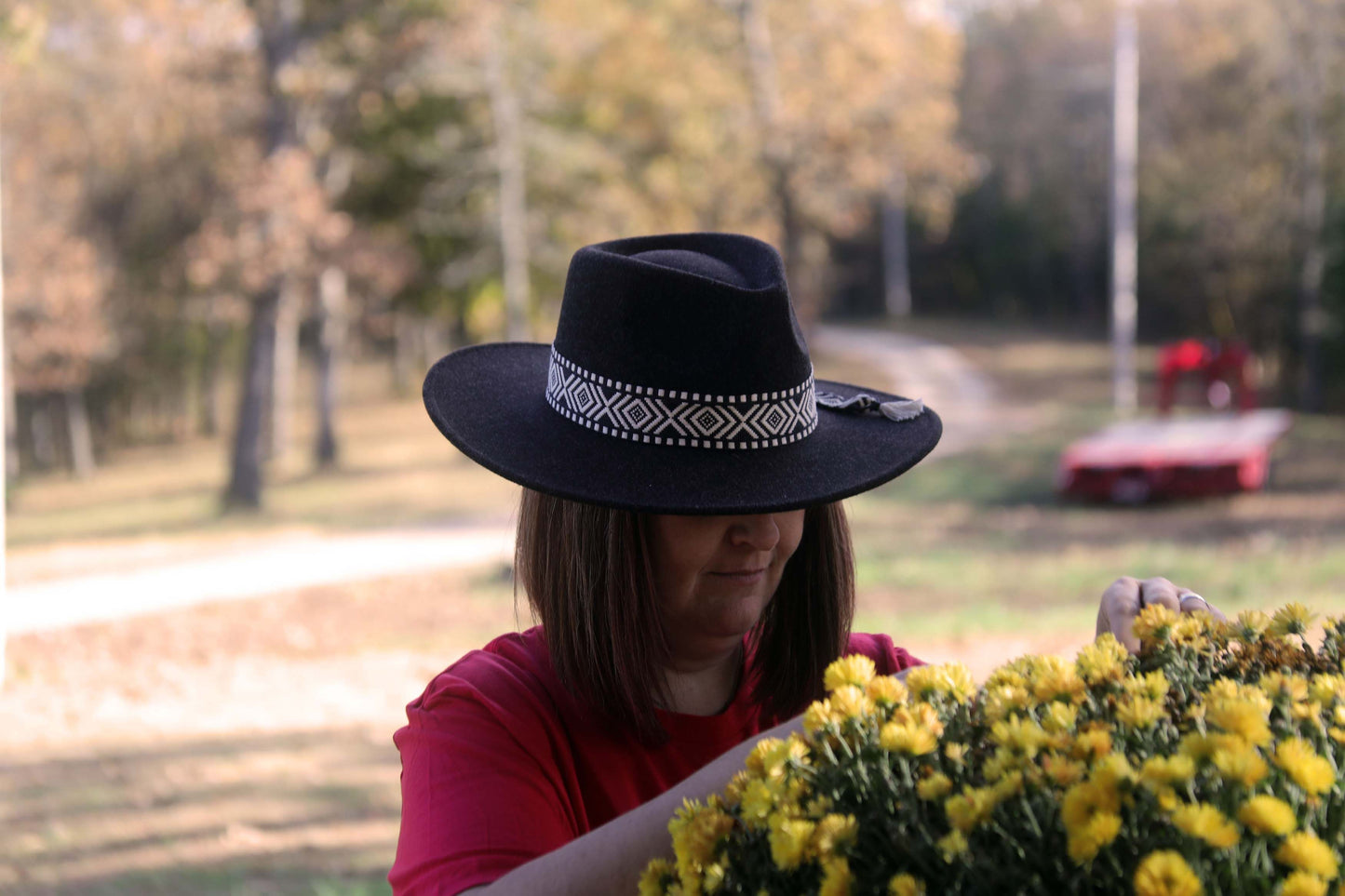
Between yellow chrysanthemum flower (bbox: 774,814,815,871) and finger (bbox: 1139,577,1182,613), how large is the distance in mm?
634

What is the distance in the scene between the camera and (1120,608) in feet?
5.13

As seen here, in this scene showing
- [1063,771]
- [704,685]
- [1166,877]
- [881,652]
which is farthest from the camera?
[881,652]

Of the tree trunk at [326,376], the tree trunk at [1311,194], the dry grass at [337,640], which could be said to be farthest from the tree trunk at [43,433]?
the tree trunk at [1311,194]

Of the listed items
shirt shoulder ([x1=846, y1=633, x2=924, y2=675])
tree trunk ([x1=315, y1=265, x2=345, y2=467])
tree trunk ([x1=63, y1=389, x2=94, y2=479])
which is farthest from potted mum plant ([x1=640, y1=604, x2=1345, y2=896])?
tree trunk ([x1=63, y1=389, x2=94, y2=479])

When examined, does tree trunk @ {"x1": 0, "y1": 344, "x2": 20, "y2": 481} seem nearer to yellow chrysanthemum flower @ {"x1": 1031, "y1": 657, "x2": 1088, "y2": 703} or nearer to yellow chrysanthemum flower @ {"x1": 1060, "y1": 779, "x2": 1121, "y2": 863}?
yellow chrysanthemum flower @ {"x1": 1031, "y1": 657, "x2": 1088, "y2": 703}

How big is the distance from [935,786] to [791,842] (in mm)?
125

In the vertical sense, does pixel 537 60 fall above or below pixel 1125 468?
above

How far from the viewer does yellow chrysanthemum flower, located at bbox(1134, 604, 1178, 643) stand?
4.49ft

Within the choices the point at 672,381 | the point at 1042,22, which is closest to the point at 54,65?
the point at 672,381

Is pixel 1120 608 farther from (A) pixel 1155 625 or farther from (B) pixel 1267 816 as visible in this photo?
(B) pixel 1267 816

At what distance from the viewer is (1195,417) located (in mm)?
19422

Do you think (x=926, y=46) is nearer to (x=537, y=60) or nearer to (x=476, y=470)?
(x=537, y=60)

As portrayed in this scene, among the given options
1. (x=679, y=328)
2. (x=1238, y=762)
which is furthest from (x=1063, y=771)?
(x=679, y=328)

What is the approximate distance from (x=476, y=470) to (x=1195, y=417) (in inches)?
507
